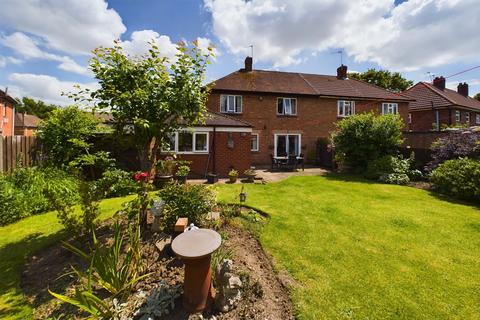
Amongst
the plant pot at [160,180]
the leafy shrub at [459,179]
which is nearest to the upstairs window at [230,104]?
the plant pot at [160,180]

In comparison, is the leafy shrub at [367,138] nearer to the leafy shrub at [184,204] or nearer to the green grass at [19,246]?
the leafy shrub at [184,204]

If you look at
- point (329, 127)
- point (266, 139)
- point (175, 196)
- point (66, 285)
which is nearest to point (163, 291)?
point (66, 285)

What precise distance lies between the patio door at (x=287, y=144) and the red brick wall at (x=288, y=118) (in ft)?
1.28

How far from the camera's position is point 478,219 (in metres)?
7.17

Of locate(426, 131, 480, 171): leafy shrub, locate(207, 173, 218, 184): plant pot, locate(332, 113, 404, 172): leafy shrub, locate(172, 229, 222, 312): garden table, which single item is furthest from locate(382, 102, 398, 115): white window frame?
locate(172, 229, 222, 312): garden table

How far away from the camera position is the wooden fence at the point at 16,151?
27.0 ft

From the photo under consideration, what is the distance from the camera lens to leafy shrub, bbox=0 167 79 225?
270 inches

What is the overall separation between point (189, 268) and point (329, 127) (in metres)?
19.6

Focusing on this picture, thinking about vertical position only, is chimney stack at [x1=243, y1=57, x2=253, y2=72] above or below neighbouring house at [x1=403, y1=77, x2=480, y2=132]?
above

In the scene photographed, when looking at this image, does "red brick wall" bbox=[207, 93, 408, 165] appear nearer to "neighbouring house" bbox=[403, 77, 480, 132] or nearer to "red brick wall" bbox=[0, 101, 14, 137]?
"neighbouring house" bbox=[403, 77, 480, 132]

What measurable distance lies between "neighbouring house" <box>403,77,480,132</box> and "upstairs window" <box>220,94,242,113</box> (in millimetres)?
17647

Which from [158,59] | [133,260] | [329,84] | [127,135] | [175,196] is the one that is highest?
[329,84]

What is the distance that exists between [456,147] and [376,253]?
10.1 meters

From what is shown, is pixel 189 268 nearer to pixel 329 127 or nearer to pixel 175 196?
pixel 175 196
